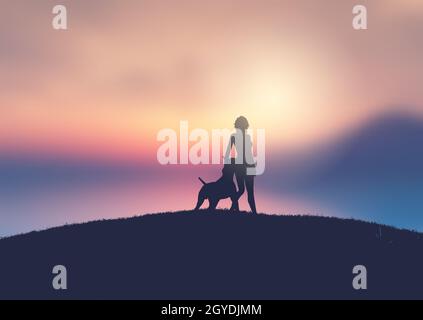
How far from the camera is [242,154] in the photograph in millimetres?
28172

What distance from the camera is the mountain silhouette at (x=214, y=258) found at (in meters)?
24.0

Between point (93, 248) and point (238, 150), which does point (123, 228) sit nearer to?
point (93, 248)

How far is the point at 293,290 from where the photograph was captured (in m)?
23.9

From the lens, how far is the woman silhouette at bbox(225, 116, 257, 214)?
28.1 m

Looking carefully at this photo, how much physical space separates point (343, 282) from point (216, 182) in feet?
23.8

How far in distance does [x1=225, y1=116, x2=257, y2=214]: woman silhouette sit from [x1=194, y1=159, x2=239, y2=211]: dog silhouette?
299 millimetres

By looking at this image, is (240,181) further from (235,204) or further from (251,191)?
(235,204)

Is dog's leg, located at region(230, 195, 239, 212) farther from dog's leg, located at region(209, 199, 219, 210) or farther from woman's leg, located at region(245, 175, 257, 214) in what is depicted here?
dog's leg, located at region(209, 199, 219, 210)

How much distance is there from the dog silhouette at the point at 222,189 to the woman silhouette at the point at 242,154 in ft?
0.98

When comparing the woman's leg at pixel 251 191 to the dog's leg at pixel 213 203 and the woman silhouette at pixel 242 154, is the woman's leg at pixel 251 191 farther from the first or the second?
the dog's leg at pixel 213 203

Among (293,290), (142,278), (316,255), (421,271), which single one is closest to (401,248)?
(421,271)

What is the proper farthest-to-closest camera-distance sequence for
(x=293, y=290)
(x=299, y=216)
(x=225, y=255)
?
(x=299, y=216) < (x=225, y=255) < (x=293, y=290)

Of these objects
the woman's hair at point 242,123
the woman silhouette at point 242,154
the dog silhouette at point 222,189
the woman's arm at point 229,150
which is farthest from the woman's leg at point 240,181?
the woman's hair at point 242,123

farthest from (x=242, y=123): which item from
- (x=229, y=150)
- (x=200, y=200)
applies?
(x=200, y=200)
